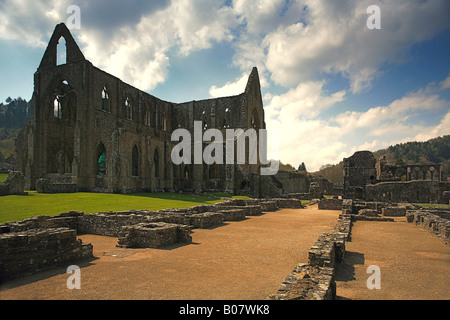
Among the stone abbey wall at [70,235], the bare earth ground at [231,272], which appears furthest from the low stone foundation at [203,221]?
the bare earth ground at [231,272]

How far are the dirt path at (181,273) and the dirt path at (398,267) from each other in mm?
1277

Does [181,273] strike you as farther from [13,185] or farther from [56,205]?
[13,185]

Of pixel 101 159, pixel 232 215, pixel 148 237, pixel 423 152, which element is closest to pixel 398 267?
pixel 148 237

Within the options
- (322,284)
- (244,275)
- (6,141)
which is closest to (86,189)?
(244,275)

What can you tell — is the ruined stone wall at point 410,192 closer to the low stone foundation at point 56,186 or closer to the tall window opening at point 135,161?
the tall window opening at point 135,161

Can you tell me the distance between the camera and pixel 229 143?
126ft

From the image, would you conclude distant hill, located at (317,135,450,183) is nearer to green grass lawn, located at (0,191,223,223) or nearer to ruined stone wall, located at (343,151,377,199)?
ruined stone wall, located at (343,151,377,199)

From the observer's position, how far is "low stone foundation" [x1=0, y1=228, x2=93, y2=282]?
5.98 m

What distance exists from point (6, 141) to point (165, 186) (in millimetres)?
79328

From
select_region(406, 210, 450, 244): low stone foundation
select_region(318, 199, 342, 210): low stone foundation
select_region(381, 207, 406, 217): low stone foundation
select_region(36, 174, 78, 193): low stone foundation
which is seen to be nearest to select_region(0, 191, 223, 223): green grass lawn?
select_region(36, 174, 78, 193): low stone foundation

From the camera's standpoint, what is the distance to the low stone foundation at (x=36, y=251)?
235 inches

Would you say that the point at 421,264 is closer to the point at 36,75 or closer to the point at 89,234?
the point at 89,234

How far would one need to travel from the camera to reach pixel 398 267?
6789 millimetres

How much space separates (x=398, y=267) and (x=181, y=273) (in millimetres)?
5244
